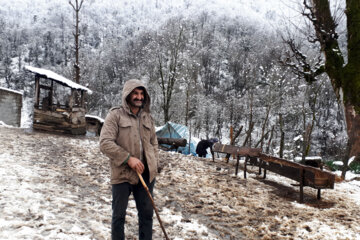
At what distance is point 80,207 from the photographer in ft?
14.0

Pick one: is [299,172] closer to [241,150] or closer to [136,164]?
[241,150]

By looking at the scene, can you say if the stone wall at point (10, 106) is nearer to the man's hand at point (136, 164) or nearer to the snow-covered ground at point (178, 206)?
the snow-covered ground at point (178, 206)

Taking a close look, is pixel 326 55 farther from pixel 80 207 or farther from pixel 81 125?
pixel 81 125

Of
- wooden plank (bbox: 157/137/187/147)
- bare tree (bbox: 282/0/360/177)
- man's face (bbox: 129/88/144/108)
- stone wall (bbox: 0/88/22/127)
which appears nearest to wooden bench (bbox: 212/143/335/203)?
bare tree (bbox: 282/0/360/177)

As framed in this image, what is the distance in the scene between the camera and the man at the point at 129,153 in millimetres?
2744

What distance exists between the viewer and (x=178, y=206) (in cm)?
511

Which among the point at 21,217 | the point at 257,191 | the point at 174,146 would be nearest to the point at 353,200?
the point at 257,191

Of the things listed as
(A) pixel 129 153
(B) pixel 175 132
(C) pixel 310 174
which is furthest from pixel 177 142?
(A) pixel 129 153

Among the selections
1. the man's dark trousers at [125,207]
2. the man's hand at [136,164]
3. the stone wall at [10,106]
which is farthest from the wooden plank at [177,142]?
the stone wall at [10,106]

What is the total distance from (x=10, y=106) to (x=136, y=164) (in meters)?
21.6

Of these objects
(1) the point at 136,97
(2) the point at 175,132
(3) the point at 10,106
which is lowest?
(2) the point at 175,132

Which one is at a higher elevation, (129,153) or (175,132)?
(129,153)

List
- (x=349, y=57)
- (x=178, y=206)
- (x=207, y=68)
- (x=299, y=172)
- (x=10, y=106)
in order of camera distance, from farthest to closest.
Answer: (x=207, y=68) < (x=10, y=106) < (x=349, y=57) < (x=299, y=172) < (x=178, y=206)

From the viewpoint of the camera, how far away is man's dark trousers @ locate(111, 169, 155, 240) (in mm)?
2750
